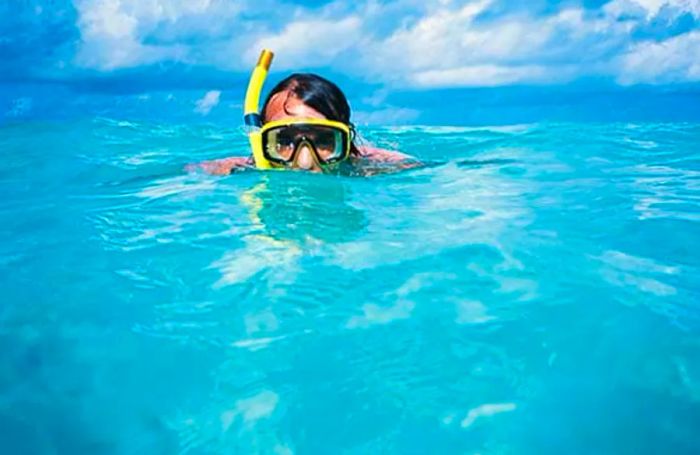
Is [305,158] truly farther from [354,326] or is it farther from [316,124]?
[354,326]

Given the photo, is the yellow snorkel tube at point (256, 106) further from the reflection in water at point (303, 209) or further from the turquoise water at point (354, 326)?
the turquoise water at point (354, 326)

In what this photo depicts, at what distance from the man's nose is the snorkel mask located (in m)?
0.02

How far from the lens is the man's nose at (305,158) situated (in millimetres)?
4680

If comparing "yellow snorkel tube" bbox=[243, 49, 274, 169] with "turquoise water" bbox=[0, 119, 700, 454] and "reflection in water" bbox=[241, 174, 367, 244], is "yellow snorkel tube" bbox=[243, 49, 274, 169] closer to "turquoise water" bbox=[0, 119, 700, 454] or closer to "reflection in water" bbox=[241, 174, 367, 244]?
"reflection in water" bbox=[241, 174, 367, 244]

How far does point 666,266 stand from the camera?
253cm

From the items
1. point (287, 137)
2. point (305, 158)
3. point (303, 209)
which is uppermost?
point (287, 137)

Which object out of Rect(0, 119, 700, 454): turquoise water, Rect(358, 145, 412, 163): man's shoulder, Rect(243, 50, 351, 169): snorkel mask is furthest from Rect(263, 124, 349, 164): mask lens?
Rect(358, 145, 412, 163): man's shoulder

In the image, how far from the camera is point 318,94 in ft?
16.5

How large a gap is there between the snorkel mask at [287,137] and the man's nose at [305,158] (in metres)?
0.02

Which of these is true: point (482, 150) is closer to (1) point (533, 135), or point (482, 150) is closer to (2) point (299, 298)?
(1) point (533, 135)

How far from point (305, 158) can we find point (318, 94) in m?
0.73

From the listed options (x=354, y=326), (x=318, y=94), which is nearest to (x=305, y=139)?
(x=318, y=94)

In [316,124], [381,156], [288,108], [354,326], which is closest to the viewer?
[354,326]

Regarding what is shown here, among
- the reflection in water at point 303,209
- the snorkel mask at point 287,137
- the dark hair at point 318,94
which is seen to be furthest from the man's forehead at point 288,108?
the reflection in water at point 303,209
